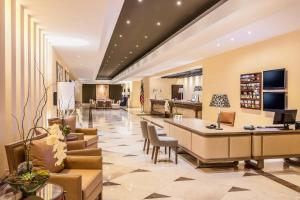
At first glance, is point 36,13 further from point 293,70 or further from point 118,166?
point 293,70

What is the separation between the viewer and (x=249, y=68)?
923 centimetres

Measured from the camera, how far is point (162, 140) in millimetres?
6168

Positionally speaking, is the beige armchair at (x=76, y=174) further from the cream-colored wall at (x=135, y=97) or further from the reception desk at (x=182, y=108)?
the cream-colored wall at (x=135, y=97)

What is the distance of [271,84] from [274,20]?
2241 millimetres

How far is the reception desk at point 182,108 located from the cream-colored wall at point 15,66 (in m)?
8.52

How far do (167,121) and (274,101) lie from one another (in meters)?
2.92

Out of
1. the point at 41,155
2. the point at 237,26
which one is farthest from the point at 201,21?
the point at 41,155

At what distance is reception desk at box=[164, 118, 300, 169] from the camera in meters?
5.59


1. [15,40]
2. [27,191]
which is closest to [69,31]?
[15,40]

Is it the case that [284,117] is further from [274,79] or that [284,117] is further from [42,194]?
[42,194]

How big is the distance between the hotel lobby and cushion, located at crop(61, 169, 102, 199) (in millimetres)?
20

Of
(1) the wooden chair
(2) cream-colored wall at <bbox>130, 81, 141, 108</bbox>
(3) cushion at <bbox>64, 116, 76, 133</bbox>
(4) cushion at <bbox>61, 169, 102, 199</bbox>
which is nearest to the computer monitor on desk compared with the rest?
(1) the wooden chair

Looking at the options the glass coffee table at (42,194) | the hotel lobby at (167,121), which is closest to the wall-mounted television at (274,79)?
the hotel lobby at (167,121)

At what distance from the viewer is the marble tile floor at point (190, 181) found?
4281 mm
